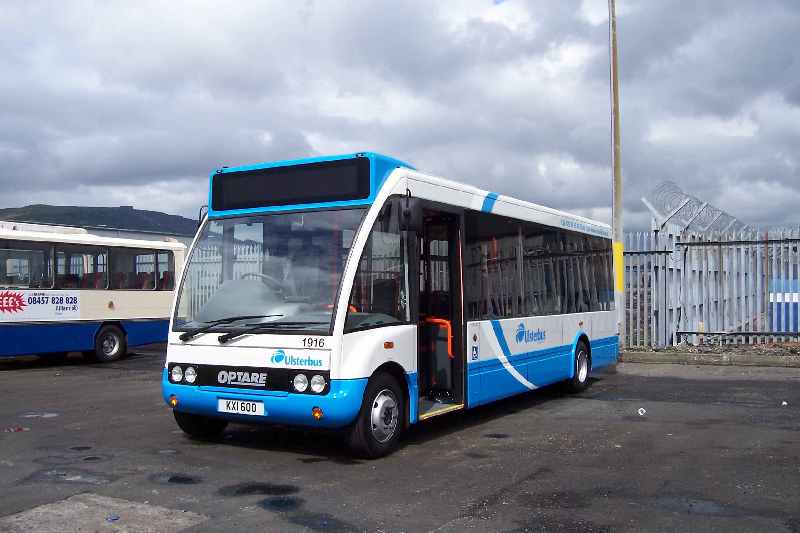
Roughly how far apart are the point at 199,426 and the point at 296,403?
1.80 meters

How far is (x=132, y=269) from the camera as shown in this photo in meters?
19.7

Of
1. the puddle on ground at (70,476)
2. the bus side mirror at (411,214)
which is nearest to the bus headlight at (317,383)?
the bus side mirror at (411,214)

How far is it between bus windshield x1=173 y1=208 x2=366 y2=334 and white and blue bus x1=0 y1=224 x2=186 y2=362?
10031mm

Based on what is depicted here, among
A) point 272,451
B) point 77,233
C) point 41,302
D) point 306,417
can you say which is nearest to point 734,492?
point 306,417

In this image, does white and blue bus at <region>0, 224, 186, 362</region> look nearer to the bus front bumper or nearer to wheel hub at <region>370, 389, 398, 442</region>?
the bus front bumper

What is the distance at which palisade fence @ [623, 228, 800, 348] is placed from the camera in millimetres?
17016

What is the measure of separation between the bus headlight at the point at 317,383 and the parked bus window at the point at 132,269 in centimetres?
1305

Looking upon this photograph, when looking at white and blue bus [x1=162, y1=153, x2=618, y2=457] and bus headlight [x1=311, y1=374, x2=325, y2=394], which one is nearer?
bus headlight [x1=311, y1=374, x2=325, y2=394]

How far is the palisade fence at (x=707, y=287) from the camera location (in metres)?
17.0

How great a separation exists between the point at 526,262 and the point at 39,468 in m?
A: 6.44

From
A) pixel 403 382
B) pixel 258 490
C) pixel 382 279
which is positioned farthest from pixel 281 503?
pixel 382 279

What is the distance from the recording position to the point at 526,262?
11.1 metres

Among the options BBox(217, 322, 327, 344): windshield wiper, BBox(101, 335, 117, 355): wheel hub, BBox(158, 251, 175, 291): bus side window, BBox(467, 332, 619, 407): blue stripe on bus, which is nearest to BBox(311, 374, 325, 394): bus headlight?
BBox(217, 322, 327, 344): windshield wiper

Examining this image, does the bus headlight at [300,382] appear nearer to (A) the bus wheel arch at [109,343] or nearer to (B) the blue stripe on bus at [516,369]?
(B) the blue stripe on bus at [516,369]
